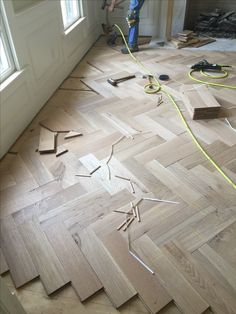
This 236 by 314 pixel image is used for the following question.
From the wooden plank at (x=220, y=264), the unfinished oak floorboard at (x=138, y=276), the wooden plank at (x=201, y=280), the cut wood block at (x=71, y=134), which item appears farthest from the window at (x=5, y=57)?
the wooden plank at (x=220, y=264)

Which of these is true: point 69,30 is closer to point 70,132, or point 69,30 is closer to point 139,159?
point 70,132

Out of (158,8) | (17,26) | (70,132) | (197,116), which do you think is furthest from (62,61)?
(158,8)

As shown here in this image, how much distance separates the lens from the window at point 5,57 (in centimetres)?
214

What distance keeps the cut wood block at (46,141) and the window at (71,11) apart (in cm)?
174

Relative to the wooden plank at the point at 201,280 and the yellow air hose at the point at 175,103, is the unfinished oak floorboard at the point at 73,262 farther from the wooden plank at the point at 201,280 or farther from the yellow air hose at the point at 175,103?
the yellow air hose at the point at 175,103

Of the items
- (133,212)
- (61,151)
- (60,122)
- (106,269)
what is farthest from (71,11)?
(106,269)

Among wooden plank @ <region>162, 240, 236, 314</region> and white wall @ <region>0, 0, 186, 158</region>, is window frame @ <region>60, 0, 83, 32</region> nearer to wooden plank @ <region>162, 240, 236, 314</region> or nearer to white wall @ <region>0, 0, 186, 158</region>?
white wall @ <region>0, 0, 186, 158</region>

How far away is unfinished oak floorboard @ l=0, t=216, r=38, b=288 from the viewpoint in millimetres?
1384

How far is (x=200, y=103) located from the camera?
2.46 m

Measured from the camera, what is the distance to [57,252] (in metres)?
1.48

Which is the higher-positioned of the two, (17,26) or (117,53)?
(17,26)

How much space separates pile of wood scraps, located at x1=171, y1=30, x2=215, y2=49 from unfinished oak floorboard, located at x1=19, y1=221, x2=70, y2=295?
3484 millimetres

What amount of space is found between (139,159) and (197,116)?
77 centimetres

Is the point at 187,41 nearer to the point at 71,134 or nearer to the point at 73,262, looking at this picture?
the point at 71,134
